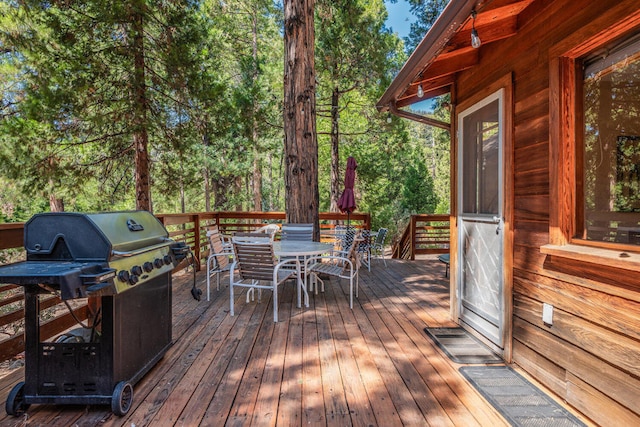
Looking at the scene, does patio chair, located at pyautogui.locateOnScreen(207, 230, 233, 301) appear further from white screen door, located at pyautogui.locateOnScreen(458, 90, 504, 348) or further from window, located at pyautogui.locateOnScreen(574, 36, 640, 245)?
window, located at pyautogui.locateOnScreen(574, 36, 640, 245)

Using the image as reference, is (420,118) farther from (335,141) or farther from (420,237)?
(335,141)

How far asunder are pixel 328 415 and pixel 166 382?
106 centimetres

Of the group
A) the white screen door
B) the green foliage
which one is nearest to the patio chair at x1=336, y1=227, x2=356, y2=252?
the white screen door

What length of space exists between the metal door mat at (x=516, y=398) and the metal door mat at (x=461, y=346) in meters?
0.13

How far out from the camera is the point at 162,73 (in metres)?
6.99

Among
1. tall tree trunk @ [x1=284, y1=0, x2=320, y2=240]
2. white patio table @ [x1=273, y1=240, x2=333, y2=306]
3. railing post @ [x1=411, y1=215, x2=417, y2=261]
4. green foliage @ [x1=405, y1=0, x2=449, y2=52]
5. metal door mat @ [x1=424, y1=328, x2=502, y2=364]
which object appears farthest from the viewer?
green foliage @ [x1=405, y1=0, x2=449, y2=52]

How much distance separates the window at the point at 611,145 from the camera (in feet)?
6.24

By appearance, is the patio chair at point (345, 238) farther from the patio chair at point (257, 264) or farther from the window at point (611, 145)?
the window at point (611, 145)

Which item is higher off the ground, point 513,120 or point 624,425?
point 513,120

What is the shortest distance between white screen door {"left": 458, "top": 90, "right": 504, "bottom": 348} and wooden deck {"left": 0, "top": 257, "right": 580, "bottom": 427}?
464mm

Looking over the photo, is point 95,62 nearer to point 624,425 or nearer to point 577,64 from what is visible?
point 577,64

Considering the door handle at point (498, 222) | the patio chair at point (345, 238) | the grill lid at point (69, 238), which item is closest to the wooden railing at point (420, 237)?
the patio chair at point (345, 238)

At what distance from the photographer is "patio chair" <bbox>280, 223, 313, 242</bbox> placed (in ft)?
15.7

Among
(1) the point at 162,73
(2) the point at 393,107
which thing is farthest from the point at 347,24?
(2) the point at 393,107
